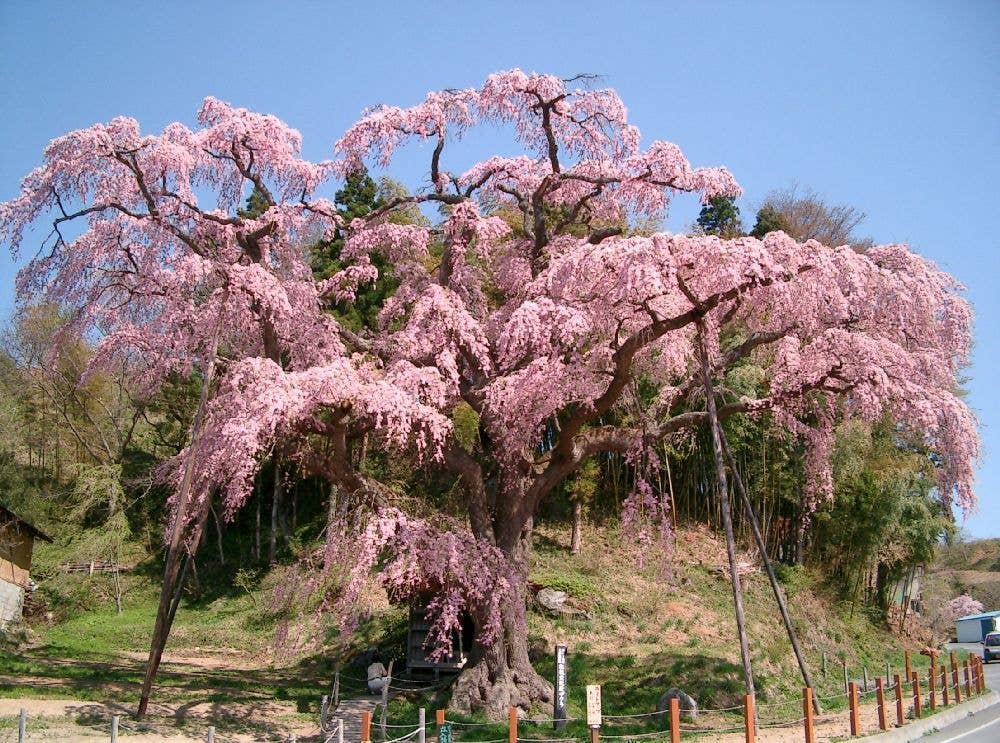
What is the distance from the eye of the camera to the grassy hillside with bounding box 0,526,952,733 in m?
15.3

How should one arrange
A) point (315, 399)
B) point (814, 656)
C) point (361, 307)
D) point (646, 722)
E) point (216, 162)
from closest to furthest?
point (315, 399), point (646, 722), point (216, 162), point (814, 656), point (361, 307)

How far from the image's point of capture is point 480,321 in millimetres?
16391

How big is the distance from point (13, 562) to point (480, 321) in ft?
50.8

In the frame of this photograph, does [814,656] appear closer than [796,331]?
No

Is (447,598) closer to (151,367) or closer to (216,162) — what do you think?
(151,367)

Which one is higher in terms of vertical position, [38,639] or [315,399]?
[315,399]

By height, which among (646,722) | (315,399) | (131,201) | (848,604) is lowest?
(646,722)

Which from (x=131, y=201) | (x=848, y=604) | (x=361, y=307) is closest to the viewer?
(x=131, y=201)

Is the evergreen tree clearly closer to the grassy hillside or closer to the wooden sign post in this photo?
the grassy hillside

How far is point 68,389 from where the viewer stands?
2744 centimetres

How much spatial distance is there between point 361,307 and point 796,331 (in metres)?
15.2

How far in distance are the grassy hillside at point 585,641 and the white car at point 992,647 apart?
31.0ft

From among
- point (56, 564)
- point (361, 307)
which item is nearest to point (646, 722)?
point (361, 307)

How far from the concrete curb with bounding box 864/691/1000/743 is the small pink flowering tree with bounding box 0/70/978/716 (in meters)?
3.46
